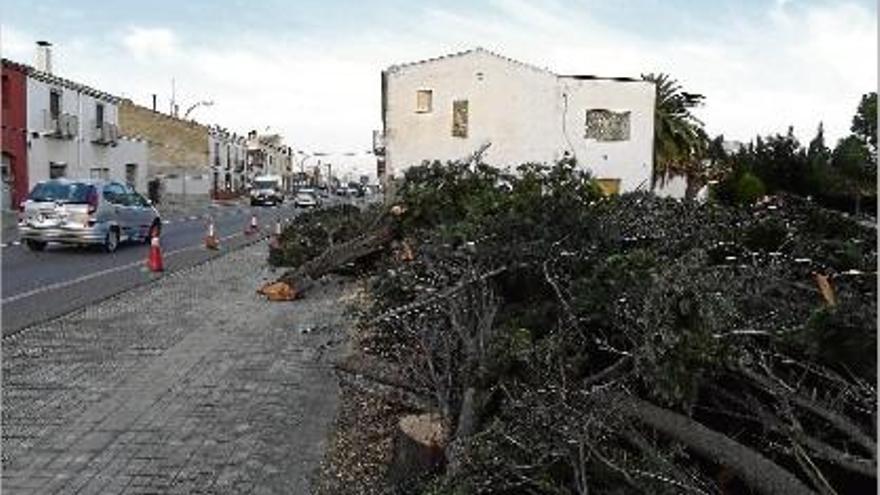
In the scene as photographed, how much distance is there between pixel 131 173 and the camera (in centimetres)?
5075

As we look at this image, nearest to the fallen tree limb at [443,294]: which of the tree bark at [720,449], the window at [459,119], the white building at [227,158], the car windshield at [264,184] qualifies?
the tree bark at [720,449]

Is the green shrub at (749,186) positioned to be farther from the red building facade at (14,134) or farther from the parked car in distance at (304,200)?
the parked car in distance at (304,200)

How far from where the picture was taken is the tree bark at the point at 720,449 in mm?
3846

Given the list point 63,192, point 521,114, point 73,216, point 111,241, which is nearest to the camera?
point 73,216

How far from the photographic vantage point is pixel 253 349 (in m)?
9.52

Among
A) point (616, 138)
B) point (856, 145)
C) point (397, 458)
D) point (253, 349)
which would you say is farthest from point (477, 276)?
point (616, 138)

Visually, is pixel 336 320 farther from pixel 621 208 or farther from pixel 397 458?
pixel 397 458

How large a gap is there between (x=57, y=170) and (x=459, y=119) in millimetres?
17189

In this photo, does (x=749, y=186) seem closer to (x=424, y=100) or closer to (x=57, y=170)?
(x=424, y=100)

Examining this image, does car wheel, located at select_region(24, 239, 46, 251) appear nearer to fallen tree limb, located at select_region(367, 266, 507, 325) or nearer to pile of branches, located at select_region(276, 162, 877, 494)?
pile of branches, located at select_region(276, 162, 877, 494)

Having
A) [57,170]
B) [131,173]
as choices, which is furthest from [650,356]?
[131,173]

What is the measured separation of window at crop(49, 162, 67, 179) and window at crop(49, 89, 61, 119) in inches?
79.9

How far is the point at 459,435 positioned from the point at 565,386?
71cm

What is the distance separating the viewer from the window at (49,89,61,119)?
4006 centimetres
